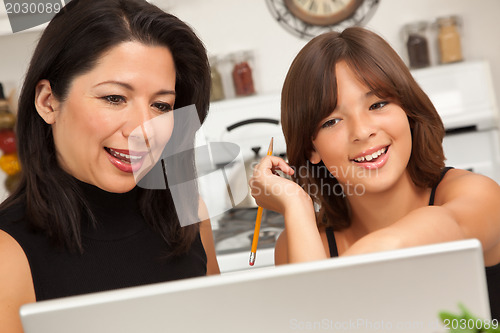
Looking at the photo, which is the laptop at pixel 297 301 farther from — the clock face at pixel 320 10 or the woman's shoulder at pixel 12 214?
the clock face at pixel 320 10

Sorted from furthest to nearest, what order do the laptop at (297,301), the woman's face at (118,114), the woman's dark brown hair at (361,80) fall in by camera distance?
1. the woman's dark brown hair at (361,80)
2. the woman's face at (118,114)
3. the laptop at (297,301)

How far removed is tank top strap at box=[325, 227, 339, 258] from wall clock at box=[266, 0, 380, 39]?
1.64m

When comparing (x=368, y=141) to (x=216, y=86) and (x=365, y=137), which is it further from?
(x=216, y=86)

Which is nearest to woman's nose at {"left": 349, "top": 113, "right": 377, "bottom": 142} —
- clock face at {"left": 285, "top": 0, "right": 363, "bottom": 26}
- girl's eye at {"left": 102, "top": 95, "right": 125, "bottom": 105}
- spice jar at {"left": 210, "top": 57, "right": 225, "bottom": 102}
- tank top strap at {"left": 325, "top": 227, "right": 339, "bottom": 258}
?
tank top strap at {"left": 325, "top": 227, "right": 339, "bottom": 258}

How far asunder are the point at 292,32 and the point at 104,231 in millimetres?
1834

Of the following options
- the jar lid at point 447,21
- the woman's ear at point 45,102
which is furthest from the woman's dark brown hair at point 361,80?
the jar lid at point 447,21

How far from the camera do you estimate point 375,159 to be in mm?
884

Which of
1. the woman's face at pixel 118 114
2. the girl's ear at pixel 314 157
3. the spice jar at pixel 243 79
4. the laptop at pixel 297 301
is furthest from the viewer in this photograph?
the spice jar at pixel 243 79

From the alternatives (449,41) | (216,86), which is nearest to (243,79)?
(216,86)

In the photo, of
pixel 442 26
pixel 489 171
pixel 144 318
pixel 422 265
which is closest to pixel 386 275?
pixel 422 265

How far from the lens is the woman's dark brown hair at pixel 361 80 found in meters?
0.88

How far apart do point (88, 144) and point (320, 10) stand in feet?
6.41

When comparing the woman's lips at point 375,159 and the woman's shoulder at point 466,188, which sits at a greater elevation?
the woman's lips at point 375,159

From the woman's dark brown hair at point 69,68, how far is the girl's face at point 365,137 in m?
0.26
